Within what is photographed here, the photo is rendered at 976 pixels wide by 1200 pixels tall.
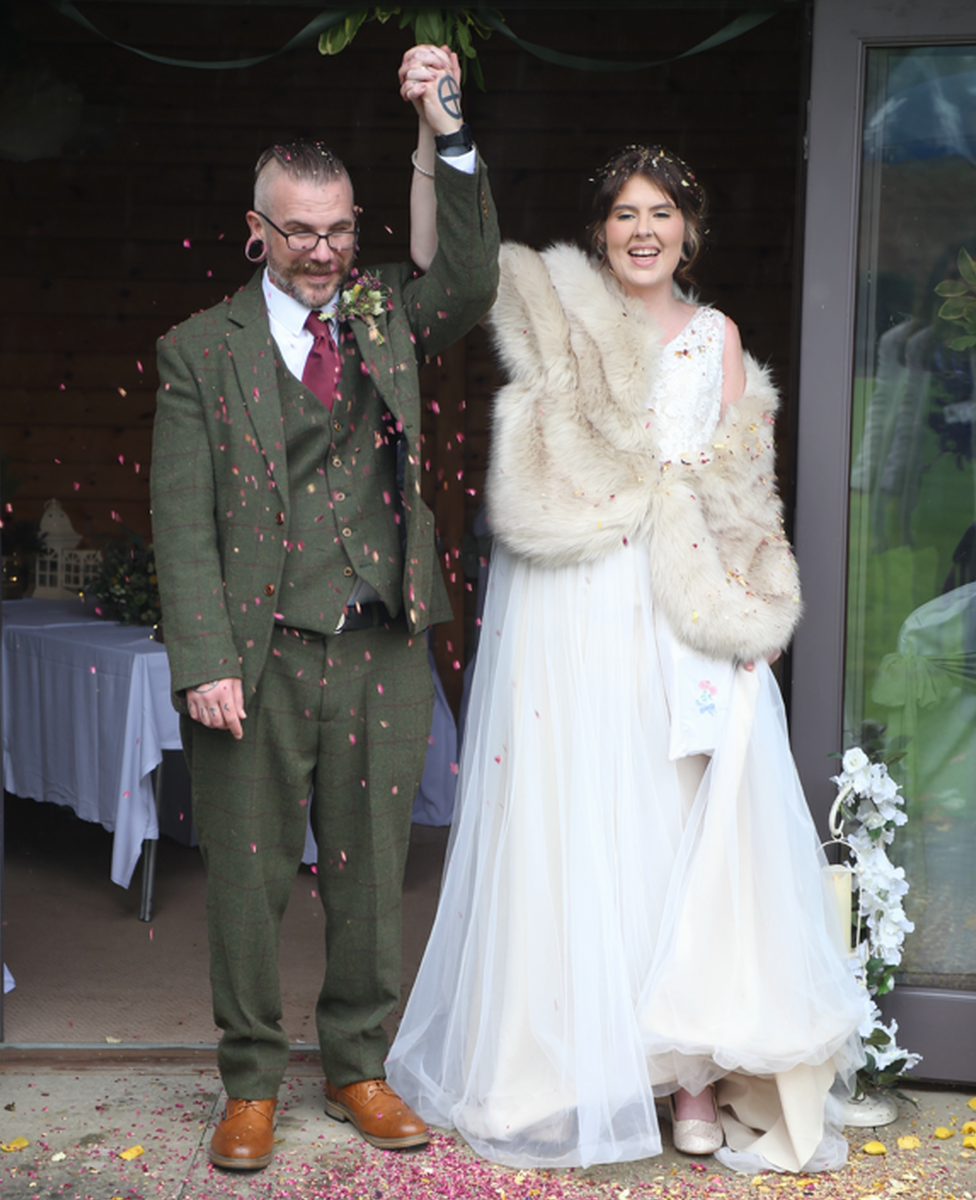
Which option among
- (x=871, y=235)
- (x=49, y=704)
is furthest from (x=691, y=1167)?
(x=49, y=704)

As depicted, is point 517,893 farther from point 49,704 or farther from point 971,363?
point 49,704

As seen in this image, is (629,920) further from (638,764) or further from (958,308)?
(958,308)

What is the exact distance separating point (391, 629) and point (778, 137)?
13.6 feet

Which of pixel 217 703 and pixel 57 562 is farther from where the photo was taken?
pixel 57 562

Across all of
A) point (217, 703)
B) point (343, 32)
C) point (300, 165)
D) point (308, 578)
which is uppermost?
point (343, 32)

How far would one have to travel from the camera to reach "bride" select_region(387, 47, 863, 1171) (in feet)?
7.48

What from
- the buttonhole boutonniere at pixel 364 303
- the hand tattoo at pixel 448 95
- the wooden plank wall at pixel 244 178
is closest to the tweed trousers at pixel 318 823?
the buttonhole boutonniere at pixel 364 303

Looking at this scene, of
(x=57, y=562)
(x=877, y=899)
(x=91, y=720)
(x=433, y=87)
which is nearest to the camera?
(x=433, y=87)

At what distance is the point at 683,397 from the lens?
2375mm

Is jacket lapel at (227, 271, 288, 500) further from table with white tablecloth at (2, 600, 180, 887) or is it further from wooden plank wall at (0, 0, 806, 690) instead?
wooden plank wall at (0, 0, 806, 690)

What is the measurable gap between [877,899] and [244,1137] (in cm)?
125

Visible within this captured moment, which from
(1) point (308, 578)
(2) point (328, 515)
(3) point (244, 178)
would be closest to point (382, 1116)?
(1) point (308, 578)

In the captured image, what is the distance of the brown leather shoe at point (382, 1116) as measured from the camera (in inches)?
92.1

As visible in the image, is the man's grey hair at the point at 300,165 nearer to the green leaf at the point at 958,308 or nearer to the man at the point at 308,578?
the man at the point at 308,578
